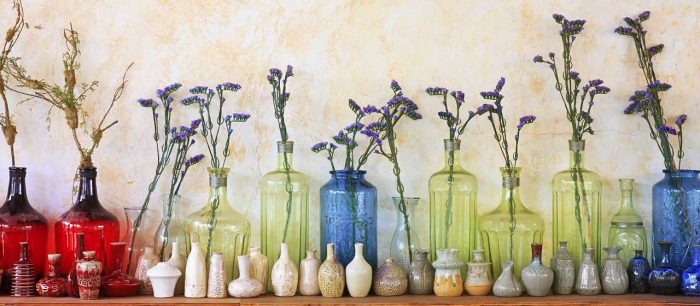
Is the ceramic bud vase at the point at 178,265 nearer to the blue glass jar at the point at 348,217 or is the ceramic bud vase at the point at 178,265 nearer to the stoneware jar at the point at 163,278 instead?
the stoneware jar at the point at 163,278

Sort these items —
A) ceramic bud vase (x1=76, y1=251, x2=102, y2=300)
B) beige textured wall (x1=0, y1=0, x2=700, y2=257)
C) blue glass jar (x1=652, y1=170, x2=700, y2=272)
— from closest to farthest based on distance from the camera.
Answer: ceramic bud vase (x1=76, y1=251, x2=102, y2=300) < blue glass jar (x1=652, y1=170, x2=700, y2=272) < beige textured wall (x1=0, y1=0, x2=700, y2=257)

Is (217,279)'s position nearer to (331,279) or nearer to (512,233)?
(331,279)

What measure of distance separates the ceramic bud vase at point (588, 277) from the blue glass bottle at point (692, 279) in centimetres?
23

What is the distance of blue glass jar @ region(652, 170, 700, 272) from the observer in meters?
2.62

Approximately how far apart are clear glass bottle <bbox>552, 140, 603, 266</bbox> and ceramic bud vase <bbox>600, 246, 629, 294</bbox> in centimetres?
9

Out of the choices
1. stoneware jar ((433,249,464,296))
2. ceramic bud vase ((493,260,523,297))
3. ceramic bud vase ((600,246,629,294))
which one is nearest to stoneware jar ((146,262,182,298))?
stoneware jar ((433,249,464,296))

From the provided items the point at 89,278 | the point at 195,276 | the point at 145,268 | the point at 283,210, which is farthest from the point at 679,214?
the point at 89,278

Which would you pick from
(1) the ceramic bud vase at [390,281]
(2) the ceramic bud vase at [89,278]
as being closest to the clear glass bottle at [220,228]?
(2) the ceramic bud vase at [89,278]

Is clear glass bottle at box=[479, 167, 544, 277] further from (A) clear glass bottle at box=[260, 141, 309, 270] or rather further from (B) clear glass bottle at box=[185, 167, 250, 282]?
(B) clear glass bottle at box=[185, 167, 250, 282]

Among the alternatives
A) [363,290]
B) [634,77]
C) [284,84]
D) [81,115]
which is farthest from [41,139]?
[634,77]

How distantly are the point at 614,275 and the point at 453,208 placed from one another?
494mm

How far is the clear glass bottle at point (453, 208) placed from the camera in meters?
Result: 2.66

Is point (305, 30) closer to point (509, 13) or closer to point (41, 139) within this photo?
point (509, 13)

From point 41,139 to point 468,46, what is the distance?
133 centimetres
